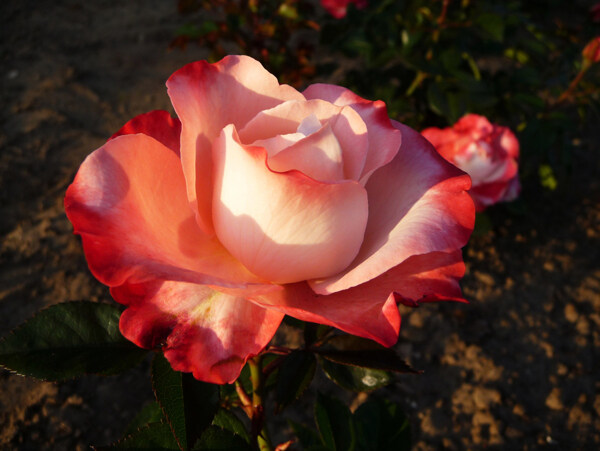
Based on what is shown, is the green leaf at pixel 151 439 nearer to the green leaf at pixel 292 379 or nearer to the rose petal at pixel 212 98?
the green leaf at pixel 292 379

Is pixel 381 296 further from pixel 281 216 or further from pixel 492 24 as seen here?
pixel 492 24

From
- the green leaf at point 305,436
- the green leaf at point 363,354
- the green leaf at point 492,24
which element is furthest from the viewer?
the green leaf at point 492,24

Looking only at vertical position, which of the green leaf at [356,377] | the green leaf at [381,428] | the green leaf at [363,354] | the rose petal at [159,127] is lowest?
the green leaf at [381,428]

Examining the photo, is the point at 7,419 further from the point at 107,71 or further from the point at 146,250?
the point at 107,71

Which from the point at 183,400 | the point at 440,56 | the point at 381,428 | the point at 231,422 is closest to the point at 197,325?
the point at 183,400

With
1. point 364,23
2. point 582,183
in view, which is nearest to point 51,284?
point 364,23

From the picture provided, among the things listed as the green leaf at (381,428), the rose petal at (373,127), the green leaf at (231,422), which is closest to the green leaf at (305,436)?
the green leaf at (381,428)

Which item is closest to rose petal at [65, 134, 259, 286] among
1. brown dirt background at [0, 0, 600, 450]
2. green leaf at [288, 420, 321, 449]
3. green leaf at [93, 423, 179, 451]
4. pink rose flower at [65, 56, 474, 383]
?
pink rose flower at [65, 56, 474, 383]
